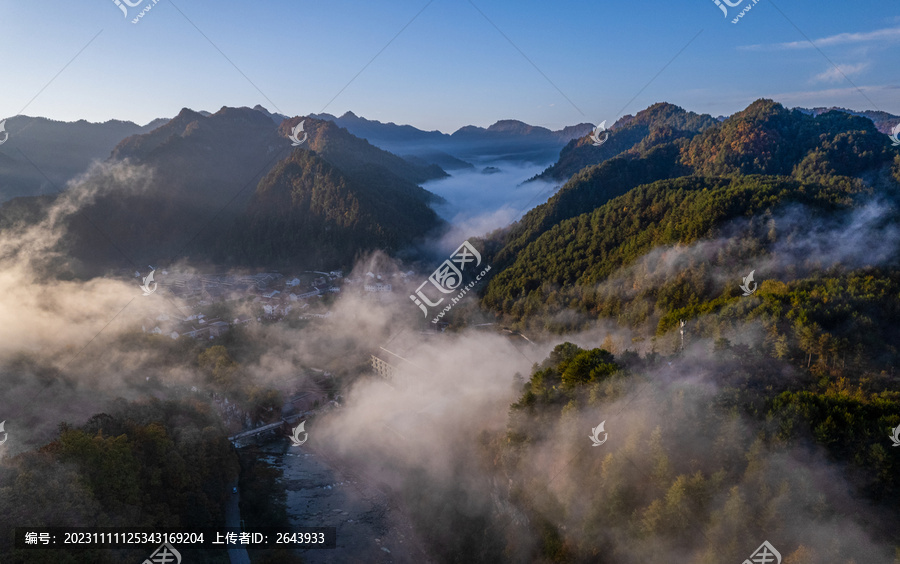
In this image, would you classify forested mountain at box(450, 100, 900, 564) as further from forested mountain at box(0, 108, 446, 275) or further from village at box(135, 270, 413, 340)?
forested mountain at box(0, 108, 446, 275)

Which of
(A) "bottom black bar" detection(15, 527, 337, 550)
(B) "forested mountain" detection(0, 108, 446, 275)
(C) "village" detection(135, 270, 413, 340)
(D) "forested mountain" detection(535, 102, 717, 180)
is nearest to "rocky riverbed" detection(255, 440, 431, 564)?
(A) "bottom black bar" detection(15, 527, 337, 550)

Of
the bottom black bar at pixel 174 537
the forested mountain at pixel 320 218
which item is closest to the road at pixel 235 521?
the bottom black bar at pixel 174 537

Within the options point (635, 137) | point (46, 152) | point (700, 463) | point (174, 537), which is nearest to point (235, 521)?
point (174, 537)

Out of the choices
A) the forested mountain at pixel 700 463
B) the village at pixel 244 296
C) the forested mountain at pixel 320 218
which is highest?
the forested mountain at pixel 320 218

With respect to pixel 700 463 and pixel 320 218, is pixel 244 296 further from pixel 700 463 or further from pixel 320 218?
pixel 700 463

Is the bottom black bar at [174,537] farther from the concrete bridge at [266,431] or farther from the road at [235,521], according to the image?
the concrete bridge at [266,431]

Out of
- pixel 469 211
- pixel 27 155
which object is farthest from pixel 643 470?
pixel 27 155
